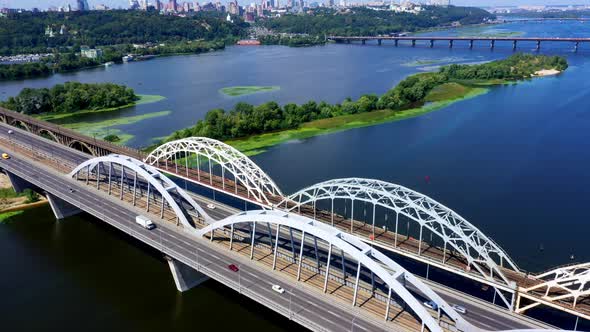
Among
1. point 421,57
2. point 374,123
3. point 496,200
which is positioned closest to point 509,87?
point 374,123

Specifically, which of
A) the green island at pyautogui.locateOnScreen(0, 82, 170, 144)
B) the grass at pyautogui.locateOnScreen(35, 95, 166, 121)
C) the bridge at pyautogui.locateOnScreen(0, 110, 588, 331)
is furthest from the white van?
the grass at pyautogui.locateOnScreen(35, 95, 166, 121)

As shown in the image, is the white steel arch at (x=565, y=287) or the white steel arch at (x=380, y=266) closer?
the white steel arch at (x=380, y=266)

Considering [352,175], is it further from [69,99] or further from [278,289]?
[69,99]

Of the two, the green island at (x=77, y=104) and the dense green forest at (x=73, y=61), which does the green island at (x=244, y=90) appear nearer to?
the green island at (x=77, y=104)

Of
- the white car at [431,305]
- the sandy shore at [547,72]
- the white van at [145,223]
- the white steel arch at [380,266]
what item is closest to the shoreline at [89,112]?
the white van at [145,223]

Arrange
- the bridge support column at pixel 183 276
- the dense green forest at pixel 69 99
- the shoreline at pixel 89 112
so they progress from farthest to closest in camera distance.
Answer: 1. the dense green forest at pixel 69 99
2. the shoreline at pixel 89 112
3. the bridge support column at pixel 183 276

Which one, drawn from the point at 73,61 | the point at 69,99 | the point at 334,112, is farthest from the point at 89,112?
the point at 73,61

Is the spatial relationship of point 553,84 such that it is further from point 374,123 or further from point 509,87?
point 374,123
